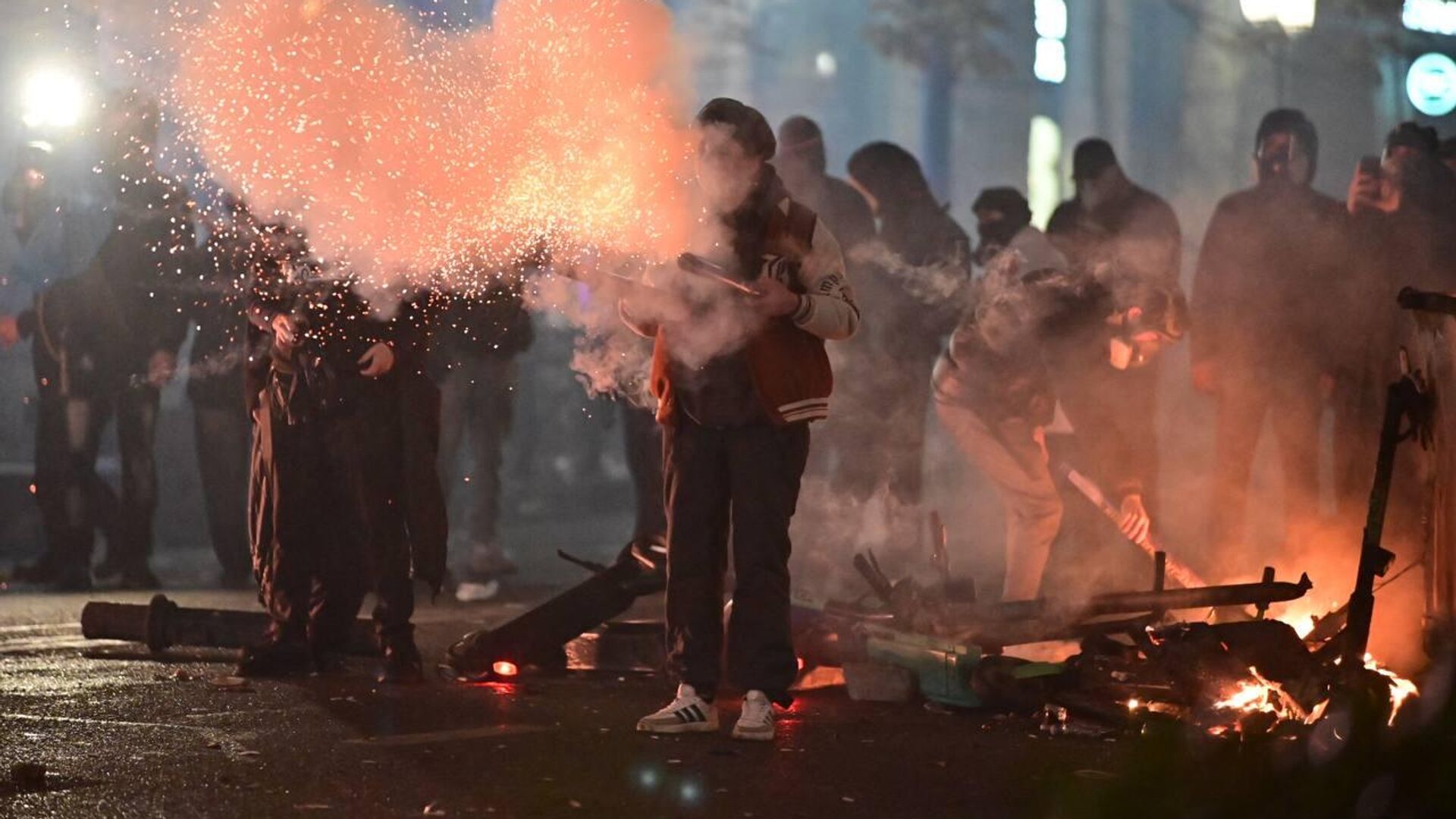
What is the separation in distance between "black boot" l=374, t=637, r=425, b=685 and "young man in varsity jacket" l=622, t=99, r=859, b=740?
1.35m

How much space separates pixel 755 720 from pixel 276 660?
7.41ft

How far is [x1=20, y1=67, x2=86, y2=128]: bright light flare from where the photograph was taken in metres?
12.0

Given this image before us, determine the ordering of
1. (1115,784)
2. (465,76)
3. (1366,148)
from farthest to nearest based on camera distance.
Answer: (1366,148)
(465,76)
(1115,784)

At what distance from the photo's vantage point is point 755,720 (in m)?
5.89

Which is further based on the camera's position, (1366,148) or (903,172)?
(1366,148)

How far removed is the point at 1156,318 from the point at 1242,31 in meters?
10.3

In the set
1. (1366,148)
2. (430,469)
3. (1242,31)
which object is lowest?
(430,469)

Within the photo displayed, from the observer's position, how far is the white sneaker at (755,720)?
586cm

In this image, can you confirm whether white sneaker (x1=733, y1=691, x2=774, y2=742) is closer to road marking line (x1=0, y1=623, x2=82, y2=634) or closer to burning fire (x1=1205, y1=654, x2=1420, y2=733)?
burning fire (x1=1205, y1=654, x2=1420, y2=733)

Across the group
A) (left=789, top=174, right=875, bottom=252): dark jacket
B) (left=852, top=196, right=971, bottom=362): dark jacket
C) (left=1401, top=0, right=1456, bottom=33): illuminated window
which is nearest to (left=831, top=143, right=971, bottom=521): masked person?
(left=852, top=196, right=971, bottom=362): dark jacket

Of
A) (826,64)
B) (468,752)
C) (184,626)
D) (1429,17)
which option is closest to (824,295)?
(468,752)

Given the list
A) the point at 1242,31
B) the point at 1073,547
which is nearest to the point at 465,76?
the point at 1073,547

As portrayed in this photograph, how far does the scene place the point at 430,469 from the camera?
288 inches

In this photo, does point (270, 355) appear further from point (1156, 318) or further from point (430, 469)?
point (1156, 318)
